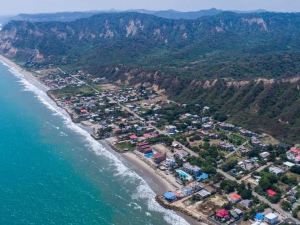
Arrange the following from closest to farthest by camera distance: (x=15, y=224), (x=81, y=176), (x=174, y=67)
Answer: (x=15, y=224)
(x=81, y=176)
(x=174, y=67)

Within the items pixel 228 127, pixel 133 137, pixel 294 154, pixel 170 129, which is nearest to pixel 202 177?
pixel 294 154

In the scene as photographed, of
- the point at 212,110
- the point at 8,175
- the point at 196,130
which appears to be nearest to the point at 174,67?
the point at 212,110

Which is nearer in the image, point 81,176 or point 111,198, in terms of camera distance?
point 111,198

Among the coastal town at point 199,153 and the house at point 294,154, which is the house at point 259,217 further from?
the house at point 294,154

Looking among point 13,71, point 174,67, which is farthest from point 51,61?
point 174,67

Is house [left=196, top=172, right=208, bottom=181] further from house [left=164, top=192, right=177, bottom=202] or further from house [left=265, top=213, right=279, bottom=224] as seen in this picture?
house [left=265, top=213, right=279, bottom=224]

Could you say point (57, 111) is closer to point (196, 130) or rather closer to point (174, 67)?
point (196, 130)

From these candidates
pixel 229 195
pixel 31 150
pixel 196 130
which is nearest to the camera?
pixel 229 195

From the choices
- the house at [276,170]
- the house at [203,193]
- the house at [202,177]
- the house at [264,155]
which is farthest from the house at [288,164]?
the house at [203,193]
